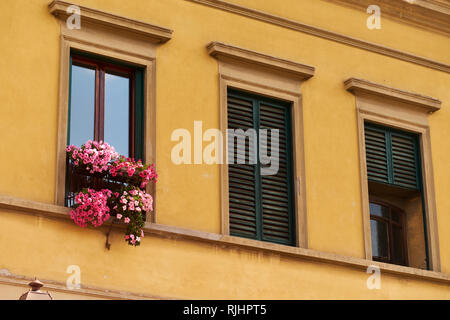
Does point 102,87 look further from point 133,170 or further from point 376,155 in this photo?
point 376,155

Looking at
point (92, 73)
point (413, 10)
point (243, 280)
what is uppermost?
point (413, 10)

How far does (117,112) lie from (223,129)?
4.38ft

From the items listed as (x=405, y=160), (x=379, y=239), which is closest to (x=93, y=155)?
(x=379, y=239)

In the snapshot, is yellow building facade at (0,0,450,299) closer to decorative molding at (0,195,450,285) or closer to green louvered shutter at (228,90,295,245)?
decorative molding at (0,195,450,285)

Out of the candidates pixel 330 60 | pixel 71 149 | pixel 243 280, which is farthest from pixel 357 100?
pixel 71 149

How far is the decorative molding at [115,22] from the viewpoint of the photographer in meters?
13.8

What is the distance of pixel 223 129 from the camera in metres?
14.8

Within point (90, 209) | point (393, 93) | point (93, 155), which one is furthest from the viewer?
point (393, 93)

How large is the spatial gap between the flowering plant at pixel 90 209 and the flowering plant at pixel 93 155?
1.25ft

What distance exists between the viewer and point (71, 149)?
13.5 meters

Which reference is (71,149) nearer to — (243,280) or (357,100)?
(243,280)

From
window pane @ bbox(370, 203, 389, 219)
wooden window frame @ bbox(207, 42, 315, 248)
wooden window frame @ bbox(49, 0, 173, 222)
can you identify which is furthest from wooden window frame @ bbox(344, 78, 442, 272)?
wooden window frame @ bbox(49, 0, 173, 222)

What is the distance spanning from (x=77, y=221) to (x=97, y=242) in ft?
1.27

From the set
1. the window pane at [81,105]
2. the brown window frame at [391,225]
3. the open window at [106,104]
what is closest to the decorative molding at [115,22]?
the open window at [106,104]
